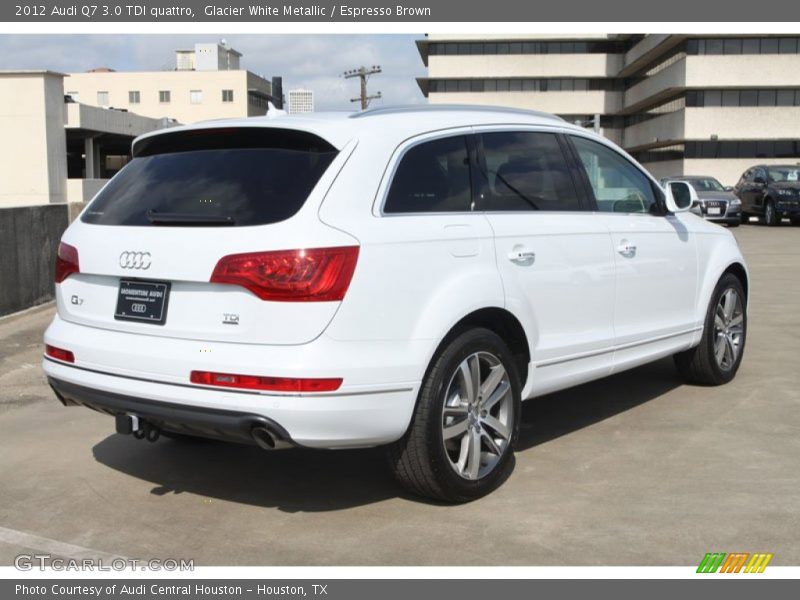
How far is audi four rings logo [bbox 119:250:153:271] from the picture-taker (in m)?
4.29

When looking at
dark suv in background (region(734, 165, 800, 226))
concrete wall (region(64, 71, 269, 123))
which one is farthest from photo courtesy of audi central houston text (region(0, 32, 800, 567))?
concrete wall (region(64, 71, 269, 123))

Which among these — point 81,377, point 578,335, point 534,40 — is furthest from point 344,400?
point 534,40

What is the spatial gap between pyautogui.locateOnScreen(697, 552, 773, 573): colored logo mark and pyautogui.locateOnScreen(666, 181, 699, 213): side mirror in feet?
9.72

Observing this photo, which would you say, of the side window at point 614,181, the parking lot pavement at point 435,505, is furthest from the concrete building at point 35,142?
the side window at point 614,181

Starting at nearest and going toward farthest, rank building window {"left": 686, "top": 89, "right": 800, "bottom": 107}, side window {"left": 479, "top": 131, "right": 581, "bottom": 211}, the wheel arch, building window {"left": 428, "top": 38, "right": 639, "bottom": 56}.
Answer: the wheel arch
side window {"left": 479, "top": 131, "right": 581, "bottom": 211}
building window {"left": 686, "top": 89, "right": 800, "bottom": 107}
building window {"left": 428, "top": 38, "right": 639, "bottom": 56}

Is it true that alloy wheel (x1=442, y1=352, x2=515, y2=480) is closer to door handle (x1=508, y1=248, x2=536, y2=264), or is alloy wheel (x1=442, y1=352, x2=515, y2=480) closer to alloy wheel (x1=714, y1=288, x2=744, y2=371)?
door handle (x1=508, y1=248, x2=536, y2=264)

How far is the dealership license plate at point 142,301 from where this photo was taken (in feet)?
13.9

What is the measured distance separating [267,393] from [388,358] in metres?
0.54

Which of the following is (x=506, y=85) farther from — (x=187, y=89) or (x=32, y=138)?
(x=187, y=89)

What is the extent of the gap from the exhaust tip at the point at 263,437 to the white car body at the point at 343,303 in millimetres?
75

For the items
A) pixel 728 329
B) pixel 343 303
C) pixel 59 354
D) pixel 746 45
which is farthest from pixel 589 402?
pixel 746 45

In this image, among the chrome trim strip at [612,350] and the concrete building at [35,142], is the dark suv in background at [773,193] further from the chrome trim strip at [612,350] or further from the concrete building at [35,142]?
the chrome trim strip at [612,350]

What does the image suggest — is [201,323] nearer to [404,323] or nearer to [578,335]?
[404,323]

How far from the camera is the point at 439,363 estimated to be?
4.36 metres
